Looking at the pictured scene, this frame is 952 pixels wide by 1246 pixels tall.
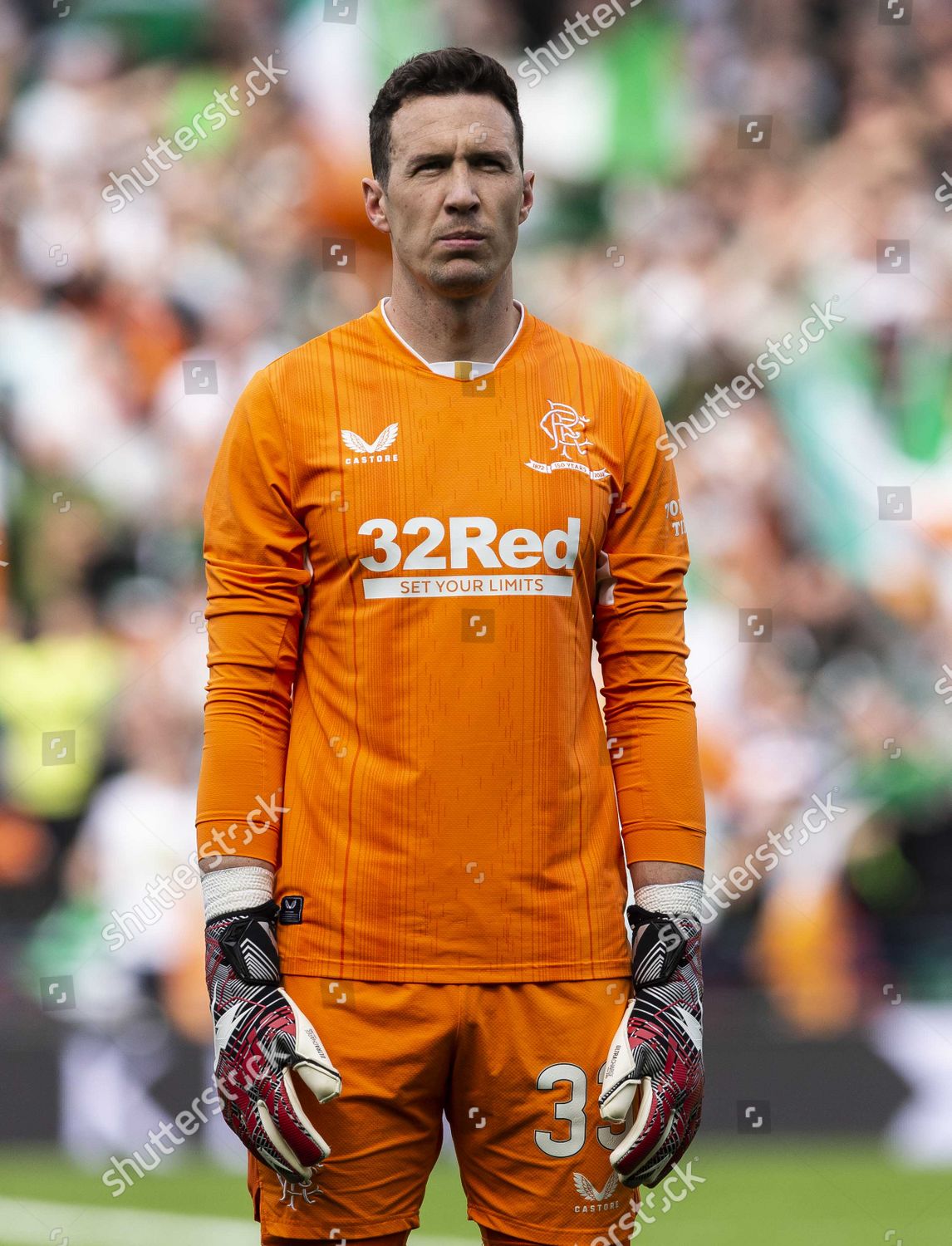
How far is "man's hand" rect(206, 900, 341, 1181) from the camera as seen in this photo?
6.15 feet

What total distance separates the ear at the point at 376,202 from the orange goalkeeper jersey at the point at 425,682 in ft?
0.54

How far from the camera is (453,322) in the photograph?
2.09m

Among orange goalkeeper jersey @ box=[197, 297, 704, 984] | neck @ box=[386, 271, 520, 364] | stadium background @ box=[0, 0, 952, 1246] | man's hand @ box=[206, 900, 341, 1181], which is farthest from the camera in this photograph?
stadium background @ box=[0, 0, 952, 1246]

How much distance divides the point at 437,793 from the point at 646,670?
0.32 metres

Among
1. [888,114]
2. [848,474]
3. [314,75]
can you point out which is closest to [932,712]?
[848,474]

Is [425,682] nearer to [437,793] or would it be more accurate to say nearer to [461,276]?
[437,793]

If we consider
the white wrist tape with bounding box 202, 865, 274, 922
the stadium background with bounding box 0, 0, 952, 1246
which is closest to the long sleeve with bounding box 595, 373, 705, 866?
the white wrist tape with bounding box 202, 865, 274, 922

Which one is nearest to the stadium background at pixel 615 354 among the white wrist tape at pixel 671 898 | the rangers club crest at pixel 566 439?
the white wrist tape at pixel 671 898

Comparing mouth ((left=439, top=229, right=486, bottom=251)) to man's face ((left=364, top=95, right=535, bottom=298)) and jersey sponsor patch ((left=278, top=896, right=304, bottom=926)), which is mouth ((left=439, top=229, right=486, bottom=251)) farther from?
jersey sponsor patch ((left=278, top=896, right=304, bottom=926))

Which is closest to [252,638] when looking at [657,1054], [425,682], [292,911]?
[425,682]

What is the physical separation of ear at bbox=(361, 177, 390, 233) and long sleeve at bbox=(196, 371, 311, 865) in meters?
0.29

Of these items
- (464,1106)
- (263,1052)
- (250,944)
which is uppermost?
(250,944)

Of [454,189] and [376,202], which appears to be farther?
[376,202]

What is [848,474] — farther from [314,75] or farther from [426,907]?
[426,907]
